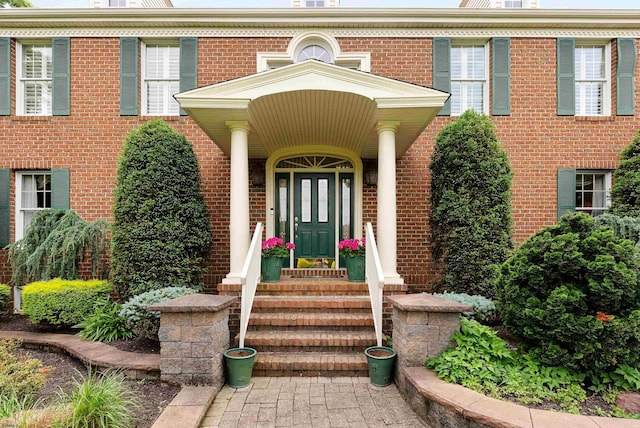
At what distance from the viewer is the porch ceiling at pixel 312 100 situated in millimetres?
4613

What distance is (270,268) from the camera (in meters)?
5.36

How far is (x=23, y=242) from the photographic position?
Answer: 5.85 meters

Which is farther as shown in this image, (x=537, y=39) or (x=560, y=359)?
(x=537, y=39)

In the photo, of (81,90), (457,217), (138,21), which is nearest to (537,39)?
(457,217)

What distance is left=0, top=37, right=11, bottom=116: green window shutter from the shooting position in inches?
267

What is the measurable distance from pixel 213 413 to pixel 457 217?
4.00 m

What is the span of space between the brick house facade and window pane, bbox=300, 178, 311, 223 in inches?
21.9

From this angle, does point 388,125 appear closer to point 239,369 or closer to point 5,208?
point 239,369

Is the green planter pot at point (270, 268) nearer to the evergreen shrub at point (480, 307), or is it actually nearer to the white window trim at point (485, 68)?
the evergreen shrub at point (480, 307)

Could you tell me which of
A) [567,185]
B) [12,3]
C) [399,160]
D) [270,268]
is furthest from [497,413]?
[12,3]

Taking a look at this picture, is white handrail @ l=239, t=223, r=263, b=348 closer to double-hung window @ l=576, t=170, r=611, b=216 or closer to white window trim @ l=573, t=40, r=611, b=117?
double-hung window @ l=576, t=170, r=611, b=216

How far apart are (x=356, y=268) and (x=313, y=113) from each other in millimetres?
2406

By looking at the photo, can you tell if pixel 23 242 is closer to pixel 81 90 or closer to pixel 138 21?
pixel 81 90

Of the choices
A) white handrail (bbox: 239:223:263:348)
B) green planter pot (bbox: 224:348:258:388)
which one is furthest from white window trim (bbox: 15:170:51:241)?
green planter pot (bbox: 224:348:258:388)
